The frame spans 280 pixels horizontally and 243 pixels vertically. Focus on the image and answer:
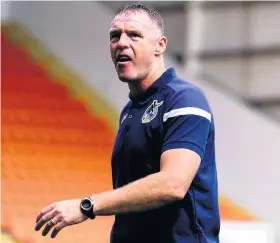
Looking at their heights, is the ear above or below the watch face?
above

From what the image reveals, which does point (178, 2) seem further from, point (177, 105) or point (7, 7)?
point (177, 105)

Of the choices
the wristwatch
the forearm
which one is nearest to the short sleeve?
the forearm

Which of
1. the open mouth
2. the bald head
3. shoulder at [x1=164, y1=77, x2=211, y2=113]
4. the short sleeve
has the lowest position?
the short sleeve

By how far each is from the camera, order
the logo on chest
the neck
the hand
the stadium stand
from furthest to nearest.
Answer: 1. the stadium stand
2. the neck
3. the logo on chest
4. the hand

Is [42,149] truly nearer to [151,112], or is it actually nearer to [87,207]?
[151,112]

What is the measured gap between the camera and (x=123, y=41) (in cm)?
228

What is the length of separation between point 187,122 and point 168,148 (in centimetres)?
9

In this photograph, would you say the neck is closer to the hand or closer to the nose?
the nose

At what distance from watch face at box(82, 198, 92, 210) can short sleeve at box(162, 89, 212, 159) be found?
242mm

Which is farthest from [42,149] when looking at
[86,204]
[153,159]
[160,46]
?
[86,204]

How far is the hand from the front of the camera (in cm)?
200

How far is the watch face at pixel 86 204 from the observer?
2045 millimetres

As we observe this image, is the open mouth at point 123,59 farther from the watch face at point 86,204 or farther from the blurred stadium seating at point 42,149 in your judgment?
the blurred stadium seating at point 42,149

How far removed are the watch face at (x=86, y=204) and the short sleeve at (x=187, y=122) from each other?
0.79 ft
